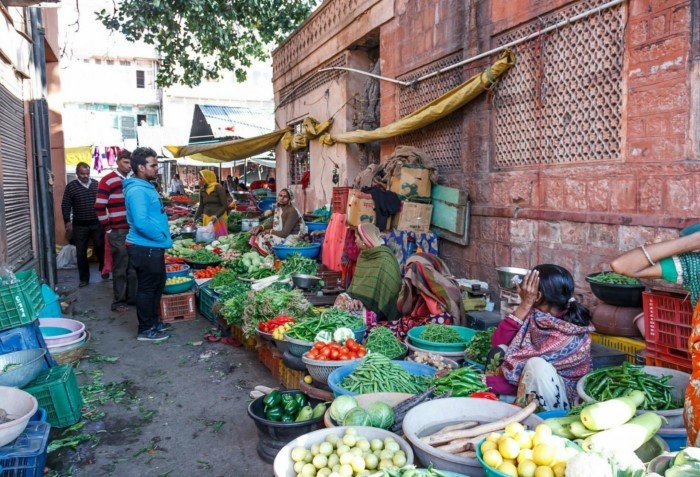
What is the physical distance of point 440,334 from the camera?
180 inches

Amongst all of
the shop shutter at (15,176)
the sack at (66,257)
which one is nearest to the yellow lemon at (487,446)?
the shop shutter at (15,176)

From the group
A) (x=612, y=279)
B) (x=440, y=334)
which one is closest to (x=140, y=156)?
(x=440, y=334)

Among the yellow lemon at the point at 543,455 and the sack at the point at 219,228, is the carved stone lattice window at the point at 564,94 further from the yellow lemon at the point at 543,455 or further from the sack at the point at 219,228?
the sack at the point at 219,228

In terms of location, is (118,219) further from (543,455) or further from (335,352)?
(543,455)

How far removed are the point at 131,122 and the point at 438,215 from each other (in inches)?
1549

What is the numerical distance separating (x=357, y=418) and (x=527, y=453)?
1004 mm

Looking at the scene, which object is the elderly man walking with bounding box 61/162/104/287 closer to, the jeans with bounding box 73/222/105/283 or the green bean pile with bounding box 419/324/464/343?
the jeans with bounding box 73/222/105/283

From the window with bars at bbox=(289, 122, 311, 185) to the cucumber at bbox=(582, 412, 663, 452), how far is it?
10.9 metres

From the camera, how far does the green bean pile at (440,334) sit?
4562mm

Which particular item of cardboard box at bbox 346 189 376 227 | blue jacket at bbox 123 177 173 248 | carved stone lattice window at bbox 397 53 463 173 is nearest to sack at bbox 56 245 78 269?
blue jacket at bbox 123 177 173 248

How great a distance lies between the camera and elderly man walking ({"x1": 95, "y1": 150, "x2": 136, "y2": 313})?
807 cm

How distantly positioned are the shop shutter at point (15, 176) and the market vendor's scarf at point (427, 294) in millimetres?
4599

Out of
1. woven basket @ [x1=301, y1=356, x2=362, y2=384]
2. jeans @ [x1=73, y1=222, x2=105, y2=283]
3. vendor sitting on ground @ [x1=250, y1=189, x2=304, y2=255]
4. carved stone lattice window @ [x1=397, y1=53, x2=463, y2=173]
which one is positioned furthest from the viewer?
jeans @ [x1=73, y1=222, x2=105, y2=283]

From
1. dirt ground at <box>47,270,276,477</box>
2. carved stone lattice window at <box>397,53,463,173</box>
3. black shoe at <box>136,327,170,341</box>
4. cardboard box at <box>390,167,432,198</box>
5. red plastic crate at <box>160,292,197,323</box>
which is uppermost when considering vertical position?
carved stone lattice window at <box>397,53,463,173</box>
